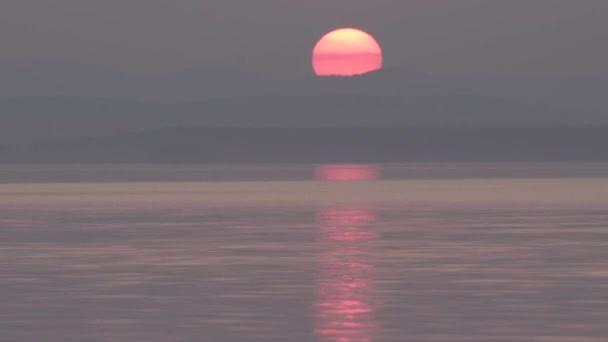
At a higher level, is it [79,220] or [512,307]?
[79,220]

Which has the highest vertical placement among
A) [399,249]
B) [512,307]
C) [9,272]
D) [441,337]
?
[399,249]

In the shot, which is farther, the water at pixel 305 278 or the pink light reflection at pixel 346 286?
the water at pixel 305 278

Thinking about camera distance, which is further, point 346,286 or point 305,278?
point 305,278

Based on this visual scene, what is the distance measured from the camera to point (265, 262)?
103 ft

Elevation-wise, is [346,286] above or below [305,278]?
below

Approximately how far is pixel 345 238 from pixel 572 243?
6225 mm

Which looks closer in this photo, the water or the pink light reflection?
the pink light reflection

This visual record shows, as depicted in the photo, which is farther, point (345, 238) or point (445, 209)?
point (445, 209)

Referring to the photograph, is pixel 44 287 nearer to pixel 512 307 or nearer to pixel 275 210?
pixel 512 307

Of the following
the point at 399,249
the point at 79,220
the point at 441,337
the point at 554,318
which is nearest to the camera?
the point at 441,337

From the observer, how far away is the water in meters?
21.0

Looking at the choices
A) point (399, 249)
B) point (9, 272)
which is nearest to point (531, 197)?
point (399, 249)

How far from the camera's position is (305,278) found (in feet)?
91.7

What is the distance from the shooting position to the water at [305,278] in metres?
21.0
